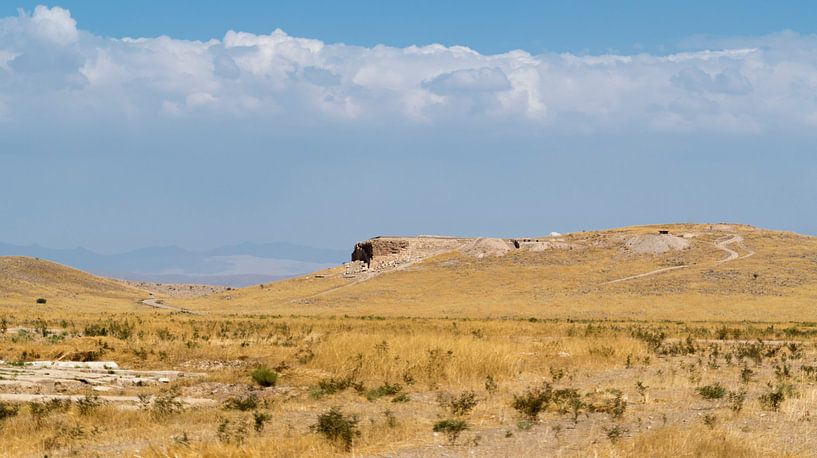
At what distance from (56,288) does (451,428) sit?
9705 centimetres

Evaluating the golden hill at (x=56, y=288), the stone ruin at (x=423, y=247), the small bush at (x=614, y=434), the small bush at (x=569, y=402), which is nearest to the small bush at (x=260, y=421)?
the small bush at (x=569, y=402)

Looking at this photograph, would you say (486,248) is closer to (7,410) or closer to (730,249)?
(730,249)

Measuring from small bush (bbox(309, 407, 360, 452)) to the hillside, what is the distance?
52890mm

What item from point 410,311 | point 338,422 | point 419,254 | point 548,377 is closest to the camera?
point 338,422

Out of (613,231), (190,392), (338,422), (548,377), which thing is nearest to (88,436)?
(338,422)

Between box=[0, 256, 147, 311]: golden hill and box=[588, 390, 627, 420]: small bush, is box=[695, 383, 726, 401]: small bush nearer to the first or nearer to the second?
box=[588, 390, 627, 420]: small bush

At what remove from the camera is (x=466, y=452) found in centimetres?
1330

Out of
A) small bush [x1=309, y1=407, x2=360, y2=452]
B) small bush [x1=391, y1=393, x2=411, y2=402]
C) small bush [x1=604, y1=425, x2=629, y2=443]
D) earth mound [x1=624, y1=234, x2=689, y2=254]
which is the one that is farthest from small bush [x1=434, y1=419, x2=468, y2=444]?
earth mound [x1=624, y1=234, x2=689, y2=254]

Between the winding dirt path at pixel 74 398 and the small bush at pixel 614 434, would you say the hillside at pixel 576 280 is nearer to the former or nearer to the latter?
the winding dirt path at pixel 74 398

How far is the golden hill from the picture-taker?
88.3 meters

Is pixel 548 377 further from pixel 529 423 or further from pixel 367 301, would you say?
pixel 367 301

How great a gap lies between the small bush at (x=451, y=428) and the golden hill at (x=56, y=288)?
236 ft

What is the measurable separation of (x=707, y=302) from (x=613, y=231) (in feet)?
133

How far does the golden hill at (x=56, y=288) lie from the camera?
88.3 metres
